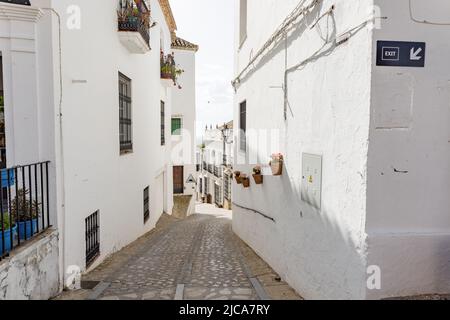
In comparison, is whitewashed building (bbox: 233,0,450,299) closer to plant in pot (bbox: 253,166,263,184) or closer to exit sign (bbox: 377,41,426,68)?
exit sign (bbox: 377,41,426,68)

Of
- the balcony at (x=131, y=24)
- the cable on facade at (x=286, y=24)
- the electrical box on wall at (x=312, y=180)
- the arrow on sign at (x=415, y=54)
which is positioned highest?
the balcony at (x=131, y=24)

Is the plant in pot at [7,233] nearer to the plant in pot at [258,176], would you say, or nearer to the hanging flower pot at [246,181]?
the plant in pot at [258,176]

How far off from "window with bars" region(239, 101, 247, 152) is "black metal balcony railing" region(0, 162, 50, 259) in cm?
486

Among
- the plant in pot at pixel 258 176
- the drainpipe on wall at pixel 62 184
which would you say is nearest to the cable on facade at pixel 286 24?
the plant in pot at pixel 258 176

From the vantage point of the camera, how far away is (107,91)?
6.16m

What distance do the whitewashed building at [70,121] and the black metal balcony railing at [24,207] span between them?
0.04m

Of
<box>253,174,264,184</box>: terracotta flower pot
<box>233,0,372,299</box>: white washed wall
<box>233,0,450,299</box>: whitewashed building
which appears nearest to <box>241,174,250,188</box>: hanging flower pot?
<box>253,174,264,184</box>: terracotta flower pot

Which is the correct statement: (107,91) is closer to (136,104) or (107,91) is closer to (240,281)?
(136,104)

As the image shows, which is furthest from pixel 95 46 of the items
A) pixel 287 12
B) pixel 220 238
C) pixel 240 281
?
pixel 220 238

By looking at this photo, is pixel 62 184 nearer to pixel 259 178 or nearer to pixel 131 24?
pixel 259 178

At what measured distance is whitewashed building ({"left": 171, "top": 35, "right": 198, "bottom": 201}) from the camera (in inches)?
835

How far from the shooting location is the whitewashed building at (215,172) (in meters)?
24.8

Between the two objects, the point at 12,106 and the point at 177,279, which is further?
the point at 177,279
